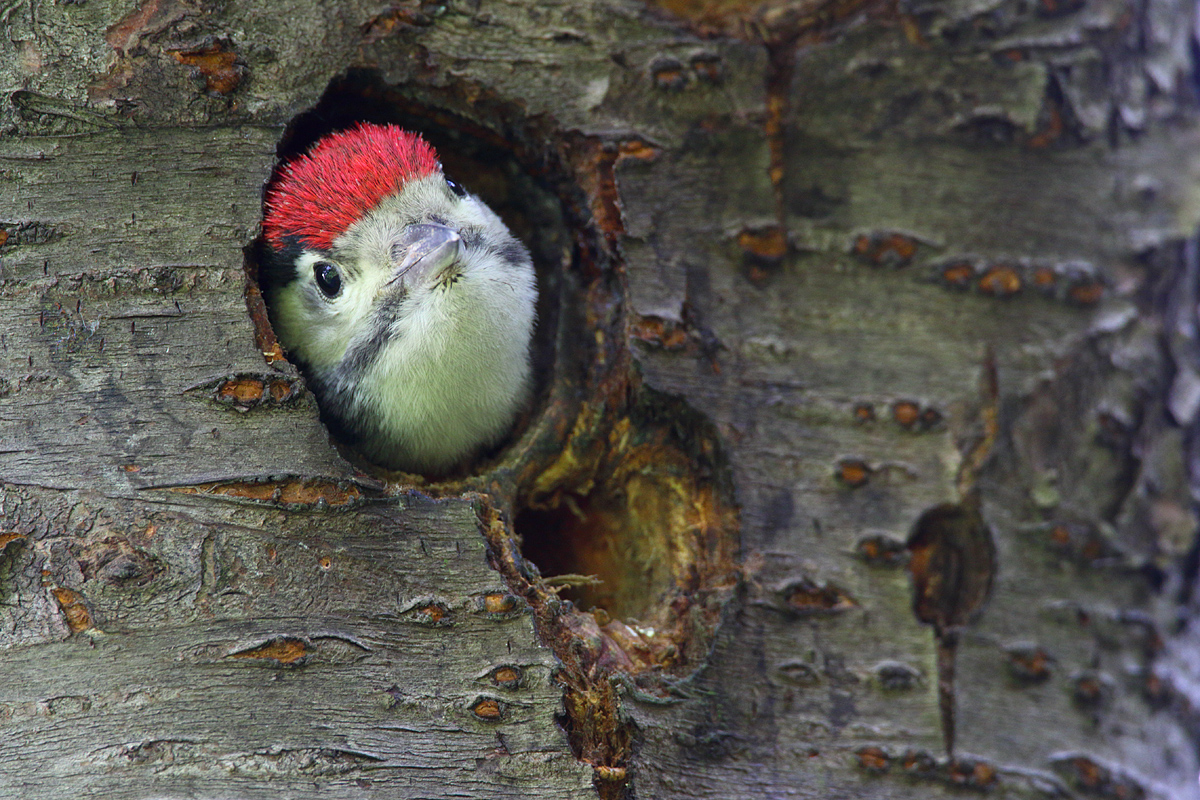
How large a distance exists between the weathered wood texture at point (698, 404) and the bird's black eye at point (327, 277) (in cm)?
60

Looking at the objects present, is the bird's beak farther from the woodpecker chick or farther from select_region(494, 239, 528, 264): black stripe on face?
select_region(494, 239, 528, 264): black stripe on face

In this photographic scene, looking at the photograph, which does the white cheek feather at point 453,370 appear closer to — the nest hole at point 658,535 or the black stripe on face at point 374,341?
the black stripe on face at point 374,341

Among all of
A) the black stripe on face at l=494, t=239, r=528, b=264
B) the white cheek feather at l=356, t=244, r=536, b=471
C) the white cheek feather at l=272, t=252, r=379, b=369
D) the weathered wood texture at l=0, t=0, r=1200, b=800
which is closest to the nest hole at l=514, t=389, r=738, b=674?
the weathered wood texture at l=0, t=0, r=1200, b=800

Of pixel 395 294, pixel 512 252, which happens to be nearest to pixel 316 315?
pixel 395 294

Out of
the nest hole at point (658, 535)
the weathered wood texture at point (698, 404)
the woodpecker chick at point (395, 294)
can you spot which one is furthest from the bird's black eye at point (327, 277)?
the nest hole at point (658, 535)

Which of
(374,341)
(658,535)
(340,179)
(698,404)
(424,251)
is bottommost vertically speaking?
(658,535)

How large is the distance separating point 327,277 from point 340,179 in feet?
0.90

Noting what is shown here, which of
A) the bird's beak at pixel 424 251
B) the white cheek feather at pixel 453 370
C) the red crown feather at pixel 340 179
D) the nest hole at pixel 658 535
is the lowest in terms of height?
the nest hole at pixel 658 535

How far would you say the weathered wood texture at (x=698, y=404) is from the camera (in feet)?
5.07

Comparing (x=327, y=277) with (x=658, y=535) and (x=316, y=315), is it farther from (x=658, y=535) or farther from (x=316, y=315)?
(x=658, y=535)

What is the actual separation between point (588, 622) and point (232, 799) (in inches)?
28.6

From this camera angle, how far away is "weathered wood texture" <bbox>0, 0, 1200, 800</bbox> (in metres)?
1.54

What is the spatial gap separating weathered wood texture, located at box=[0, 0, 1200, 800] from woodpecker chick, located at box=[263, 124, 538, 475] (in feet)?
1.17

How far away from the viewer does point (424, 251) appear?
7.36 ft
